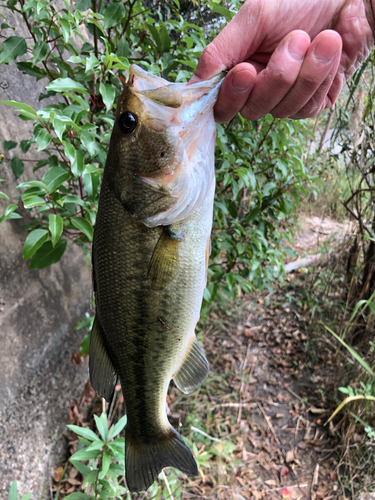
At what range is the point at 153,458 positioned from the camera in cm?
127

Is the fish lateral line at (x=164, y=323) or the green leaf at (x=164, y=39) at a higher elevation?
the green leaf at (x=164, y=39)

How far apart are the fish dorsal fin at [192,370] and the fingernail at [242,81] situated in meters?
0.97

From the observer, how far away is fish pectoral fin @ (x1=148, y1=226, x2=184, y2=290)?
1.13 meters

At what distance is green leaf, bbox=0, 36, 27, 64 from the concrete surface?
459 millimetres

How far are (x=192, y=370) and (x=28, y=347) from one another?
143 centimetres

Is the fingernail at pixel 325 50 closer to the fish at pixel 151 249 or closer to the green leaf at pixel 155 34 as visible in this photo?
the fish at pixel 151 249

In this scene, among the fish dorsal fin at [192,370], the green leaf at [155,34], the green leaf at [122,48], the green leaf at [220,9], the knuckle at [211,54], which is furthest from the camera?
the green leaf at [155,34]

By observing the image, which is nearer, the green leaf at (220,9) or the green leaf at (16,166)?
A: the green leaf at (220,9)

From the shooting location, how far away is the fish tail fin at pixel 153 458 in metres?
1.23

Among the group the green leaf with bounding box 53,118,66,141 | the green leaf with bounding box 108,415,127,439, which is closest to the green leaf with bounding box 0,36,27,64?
the green leaf with bounding box 53,118,66,141

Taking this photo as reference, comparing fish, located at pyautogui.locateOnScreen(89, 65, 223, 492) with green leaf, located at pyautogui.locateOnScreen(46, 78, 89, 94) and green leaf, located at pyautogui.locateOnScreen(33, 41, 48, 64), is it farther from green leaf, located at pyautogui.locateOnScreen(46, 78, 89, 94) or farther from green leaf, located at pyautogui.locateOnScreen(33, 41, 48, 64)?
green leaf, located at pyautogui.locateOnScreen(33, 41, 48, 64)

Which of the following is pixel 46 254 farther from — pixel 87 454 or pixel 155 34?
pixel 155 34

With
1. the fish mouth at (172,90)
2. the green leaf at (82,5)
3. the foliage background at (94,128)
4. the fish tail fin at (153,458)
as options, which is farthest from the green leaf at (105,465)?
the green leaf at (82,5)

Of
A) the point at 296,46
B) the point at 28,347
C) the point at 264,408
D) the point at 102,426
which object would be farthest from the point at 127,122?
the point at 264,408
